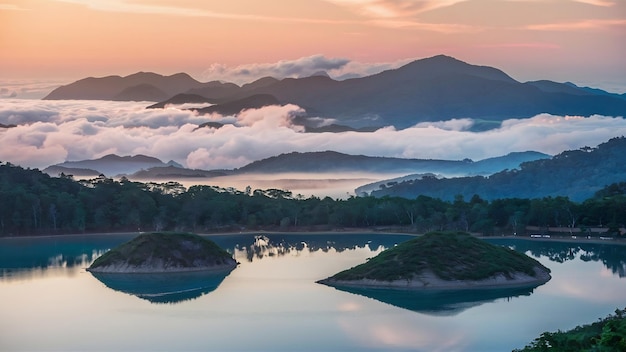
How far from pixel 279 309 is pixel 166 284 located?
15532 mm

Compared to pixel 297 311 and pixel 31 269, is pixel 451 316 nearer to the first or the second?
pixel 297 311

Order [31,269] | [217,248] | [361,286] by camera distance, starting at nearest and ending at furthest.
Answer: [361,286] < [31,269] < [217,248]

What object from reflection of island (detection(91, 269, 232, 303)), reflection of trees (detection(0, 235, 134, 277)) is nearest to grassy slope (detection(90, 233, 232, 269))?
reflection of island (detection(91, 269, 232, 303))

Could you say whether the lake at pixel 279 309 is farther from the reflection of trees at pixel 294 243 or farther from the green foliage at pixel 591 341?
the green foliage at pixel 591 341

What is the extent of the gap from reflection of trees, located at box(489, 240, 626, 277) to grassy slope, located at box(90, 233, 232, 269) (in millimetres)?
27137

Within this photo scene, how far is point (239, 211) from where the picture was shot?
113312mm

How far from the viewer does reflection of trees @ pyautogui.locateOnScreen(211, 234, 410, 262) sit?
85.0 m

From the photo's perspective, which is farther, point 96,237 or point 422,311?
point 96,237

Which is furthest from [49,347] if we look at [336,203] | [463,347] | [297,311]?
[336,203]

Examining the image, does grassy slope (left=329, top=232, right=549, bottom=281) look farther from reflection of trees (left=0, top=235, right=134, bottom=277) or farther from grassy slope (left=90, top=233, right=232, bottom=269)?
reflection of trees (left=0, top=235, right=134, bottom=277)

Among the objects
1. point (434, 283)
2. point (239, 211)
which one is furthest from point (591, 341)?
point (239, 211)

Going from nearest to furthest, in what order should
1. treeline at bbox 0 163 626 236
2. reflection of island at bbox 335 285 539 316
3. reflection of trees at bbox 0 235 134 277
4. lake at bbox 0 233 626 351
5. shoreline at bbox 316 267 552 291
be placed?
lake at bbox 0 233 626 351, reflection of island at bbox 335 285 539 316, shoreline at bbox 316 267 552 291, reflection of trees at bbox 0 235 134 277, treeline at bbox 0 163 626 236

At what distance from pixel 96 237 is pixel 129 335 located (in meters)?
58.7

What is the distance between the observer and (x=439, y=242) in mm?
66375
